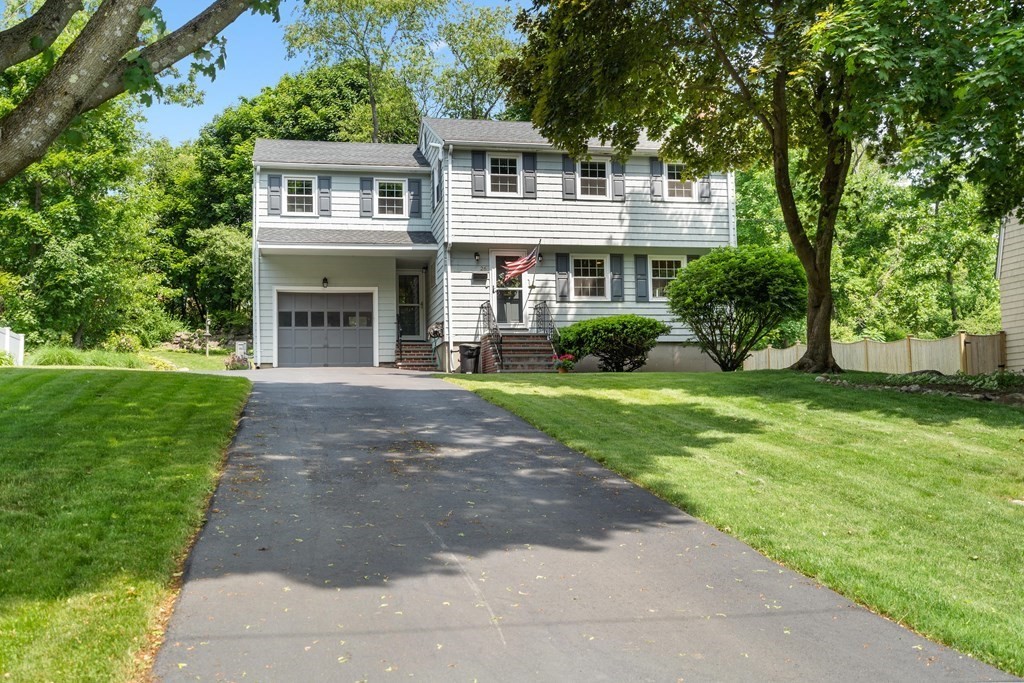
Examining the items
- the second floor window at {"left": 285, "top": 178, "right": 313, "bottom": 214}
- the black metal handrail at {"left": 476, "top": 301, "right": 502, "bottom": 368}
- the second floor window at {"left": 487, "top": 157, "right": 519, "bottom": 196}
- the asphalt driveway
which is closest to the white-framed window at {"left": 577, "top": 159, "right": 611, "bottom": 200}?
the second floor window at {"left": 487, "top": 157, "right": 519, "bottom": 196}

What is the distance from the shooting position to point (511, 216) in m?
24.2

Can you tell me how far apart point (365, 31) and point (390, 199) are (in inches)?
614

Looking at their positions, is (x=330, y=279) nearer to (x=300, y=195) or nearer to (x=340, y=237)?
(x=340, y=237)

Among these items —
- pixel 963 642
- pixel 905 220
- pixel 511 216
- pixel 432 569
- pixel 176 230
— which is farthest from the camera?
pixel 176 230

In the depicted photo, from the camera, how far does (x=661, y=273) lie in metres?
25.6

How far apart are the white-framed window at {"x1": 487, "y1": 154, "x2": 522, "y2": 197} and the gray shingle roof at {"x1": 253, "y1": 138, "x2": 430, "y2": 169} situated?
3.34 metres

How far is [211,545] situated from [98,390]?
24.0ft

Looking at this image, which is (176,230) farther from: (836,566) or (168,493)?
(836,566)

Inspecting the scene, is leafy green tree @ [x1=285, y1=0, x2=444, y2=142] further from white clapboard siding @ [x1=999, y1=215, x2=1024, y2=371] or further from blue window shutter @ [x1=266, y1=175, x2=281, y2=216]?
white clapboard siding @ [x1=999, y1=215, x2=1024, y2=371]

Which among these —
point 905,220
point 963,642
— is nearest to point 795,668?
point 963,642

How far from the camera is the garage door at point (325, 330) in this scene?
87.5 ft

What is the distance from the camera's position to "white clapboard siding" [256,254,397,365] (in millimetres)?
26281

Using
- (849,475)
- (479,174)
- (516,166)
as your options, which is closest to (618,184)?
(516,166)

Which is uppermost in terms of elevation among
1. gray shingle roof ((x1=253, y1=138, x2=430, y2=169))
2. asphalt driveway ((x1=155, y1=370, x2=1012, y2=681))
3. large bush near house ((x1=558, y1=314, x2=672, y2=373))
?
gray shingle roof ((x1=253, y1=138, x2=430, y2=169))
